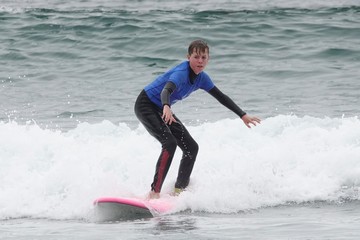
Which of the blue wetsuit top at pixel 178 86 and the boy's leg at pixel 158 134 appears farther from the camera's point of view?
the boy's leg at pixel 158 134

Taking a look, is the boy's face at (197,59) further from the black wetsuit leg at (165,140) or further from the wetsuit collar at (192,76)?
the black wetsuit leg at (165,140)

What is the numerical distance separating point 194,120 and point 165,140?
4191mm

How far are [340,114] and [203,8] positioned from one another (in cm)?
1144

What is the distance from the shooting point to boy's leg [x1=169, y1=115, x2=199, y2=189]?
8773mm

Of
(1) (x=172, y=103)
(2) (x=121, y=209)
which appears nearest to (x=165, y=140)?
(1) (x=172, y=103)

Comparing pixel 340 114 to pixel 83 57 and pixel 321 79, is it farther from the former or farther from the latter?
pixel 83 57

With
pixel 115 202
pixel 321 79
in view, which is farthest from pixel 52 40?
pixel 115 202

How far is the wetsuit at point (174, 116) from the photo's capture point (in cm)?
852

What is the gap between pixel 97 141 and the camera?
37.2 ft

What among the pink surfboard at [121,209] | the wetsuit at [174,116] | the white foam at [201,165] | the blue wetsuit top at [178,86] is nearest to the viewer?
the pink surfboard at [121,209]

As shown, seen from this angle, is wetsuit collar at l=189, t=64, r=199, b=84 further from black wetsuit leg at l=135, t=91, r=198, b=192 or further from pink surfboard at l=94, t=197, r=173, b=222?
pink surfboard at l=94, t=197, r=173, b=222

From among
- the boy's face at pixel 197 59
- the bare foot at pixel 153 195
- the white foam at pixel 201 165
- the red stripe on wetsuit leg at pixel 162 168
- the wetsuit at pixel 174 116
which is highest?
the boy's face at pixel 197 59

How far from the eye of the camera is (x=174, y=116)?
8742 mm

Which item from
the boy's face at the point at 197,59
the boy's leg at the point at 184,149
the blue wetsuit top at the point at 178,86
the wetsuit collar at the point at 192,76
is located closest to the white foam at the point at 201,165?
the boy's leg at the point at 184,149
